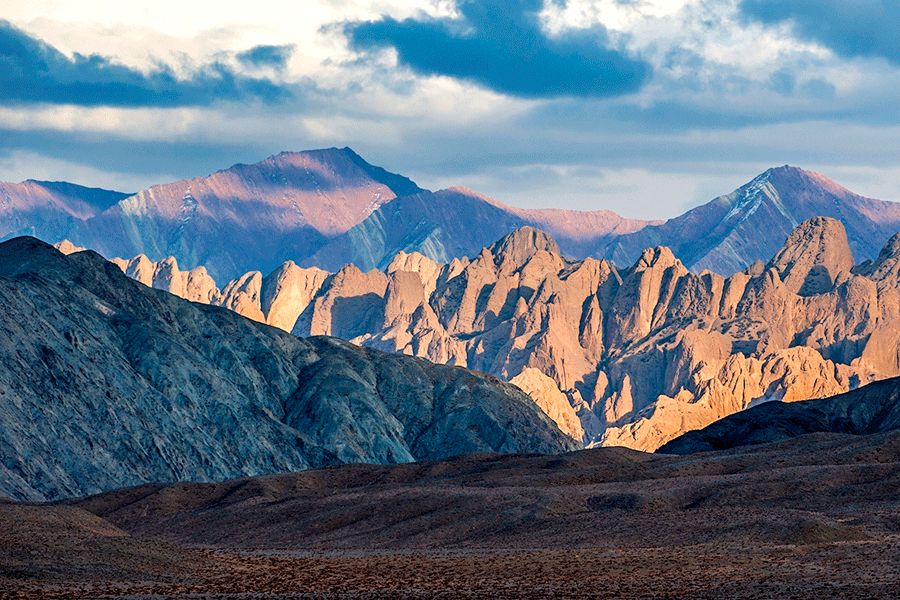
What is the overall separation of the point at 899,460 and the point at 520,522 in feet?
112

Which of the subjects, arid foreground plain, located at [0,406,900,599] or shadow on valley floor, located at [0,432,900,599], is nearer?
arid foreground plain, located at [0,406,900,599]

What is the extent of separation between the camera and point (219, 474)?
190250mm

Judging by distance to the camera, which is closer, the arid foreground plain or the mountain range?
the arid foreground plain

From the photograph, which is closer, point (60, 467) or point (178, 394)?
point (60, 467)

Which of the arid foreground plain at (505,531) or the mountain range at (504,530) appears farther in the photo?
the mountain range at (504,530)

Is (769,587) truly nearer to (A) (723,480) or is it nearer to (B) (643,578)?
(B) (643,578)

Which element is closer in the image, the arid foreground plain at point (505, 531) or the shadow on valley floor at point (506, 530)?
the arid foreground plain at point (505, 531)

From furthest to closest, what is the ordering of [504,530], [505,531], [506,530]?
[504,530], [506,530], [505,531]

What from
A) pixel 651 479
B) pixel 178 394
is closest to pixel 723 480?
pixel 651 479

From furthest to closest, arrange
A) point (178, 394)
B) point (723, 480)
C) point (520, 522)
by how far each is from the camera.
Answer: point (178, 394), point (723, 480), point (520, 522)

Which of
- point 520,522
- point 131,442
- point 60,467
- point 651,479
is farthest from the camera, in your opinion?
point 131,442

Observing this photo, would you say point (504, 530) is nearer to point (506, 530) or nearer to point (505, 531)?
point (506, 530)

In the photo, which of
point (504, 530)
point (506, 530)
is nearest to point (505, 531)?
point (506, 530)

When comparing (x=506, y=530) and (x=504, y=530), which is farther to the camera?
(x=504, y=530)
